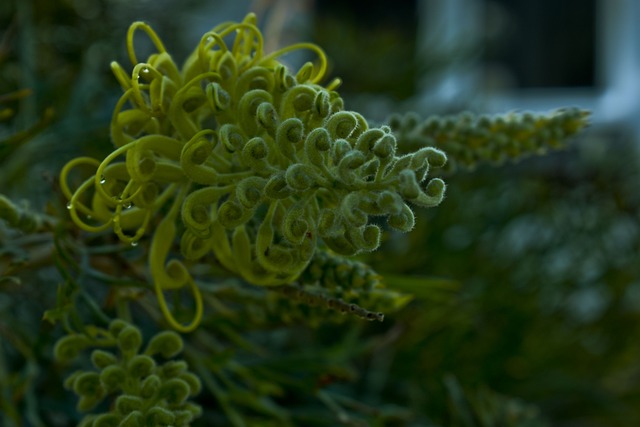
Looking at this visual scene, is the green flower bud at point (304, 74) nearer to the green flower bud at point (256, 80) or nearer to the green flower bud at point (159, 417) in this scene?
the green flower bud at point (256, 80)

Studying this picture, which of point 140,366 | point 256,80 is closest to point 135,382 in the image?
point 140,366

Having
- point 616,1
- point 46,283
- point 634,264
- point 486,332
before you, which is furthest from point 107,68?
point 616,1

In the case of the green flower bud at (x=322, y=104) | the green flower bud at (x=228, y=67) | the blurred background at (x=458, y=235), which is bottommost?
the blurred background at (x=458, y=235)

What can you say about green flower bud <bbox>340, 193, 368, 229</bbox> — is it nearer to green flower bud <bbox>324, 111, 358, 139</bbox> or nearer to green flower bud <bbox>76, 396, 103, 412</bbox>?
green flower bud <bbox>324, 111, 358, 139</bbox>

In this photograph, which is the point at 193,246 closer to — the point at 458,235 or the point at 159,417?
the point at 159,417

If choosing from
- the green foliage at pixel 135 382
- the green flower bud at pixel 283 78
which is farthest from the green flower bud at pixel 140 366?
the green flower bud at pixel 283 78

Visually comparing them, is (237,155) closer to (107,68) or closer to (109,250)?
(109,250)

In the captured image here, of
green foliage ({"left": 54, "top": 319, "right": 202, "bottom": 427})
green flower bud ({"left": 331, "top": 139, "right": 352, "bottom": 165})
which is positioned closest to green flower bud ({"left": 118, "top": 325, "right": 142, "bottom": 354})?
green foliage ({"left": 54, "top": 319, "right": 202, "bottom": 427})
